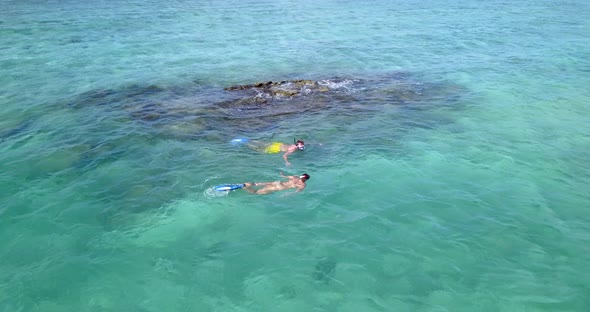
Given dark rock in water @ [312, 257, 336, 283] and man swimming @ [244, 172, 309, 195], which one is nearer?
dark rock in water @ [312, 257, 336, 283]

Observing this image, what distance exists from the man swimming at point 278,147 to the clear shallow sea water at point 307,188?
1.35 feet

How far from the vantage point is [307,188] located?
15867mm

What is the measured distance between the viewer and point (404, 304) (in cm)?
1112

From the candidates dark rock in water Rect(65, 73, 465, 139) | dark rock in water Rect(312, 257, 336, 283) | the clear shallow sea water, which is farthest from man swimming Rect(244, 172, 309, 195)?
dark rock in water Rect(65, 73, 465, 139)

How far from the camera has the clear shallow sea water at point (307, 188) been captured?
11711 mm

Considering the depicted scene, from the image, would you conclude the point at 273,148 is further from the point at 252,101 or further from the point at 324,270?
the point at 324,270

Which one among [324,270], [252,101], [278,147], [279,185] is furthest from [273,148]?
[324,270]

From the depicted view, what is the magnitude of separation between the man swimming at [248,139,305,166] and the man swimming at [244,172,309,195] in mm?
1821

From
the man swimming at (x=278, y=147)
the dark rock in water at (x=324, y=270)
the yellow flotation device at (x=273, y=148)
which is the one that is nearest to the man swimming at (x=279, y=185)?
the man swimming at (x=278, y=147)

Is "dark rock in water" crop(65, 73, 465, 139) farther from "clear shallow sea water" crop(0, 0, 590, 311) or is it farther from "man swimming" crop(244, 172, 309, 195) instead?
"man swimming" crop(244, 172, 309, 195)

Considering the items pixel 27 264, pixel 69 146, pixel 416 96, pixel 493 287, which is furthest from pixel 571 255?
pixel 69 146

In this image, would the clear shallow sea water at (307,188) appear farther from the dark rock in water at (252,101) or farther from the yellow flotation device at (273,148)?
the yellow flotation device at (273,148)

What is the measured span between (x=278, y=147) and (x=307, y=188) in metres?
3.06

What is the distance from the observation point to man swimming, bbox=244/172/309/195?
15.7 meters
